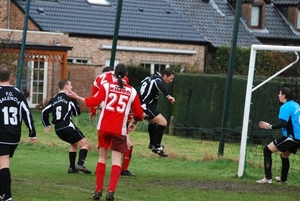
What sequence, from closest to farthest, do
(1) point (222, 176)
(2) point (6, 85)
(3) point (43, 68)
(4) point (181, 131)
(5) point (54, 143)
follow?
1. (2) point (6, 85)
2. (1) point (222, 176)
3. (5) point (54, 143)
4. (4) point (181, 131)
5. (3) point (43, 68)

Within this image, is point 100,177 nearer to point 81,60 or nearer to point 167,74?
point 167,74

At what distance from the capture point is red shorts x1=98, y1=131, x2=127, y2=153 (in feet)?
41.2

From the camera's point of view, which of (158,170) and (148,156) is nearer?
(158,170)

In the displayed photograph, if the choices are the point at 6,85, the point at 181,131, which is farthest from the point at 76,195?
the point at 181,131

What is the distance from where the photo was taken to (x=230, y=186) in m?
15.5

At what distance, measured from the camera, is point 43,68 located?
140 ft

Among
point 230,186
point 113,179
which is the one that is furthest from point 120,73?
point 230,186

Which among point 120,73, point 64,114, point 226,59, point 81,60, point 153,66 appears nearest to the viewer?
point 120,73

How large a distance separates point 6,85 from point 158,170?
771cm

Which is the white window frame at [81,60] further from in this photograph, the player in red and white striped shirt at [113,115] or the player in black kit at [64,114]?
the player in red and white striped shirt at [113,115]

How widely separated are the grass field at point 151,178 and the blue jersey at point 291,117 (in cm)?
101

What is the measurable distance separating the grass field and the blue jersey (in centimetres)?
101

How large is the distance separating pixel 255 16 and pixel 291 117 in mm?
38073

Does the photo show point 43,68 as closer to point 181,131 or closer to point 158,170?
point 181,131
